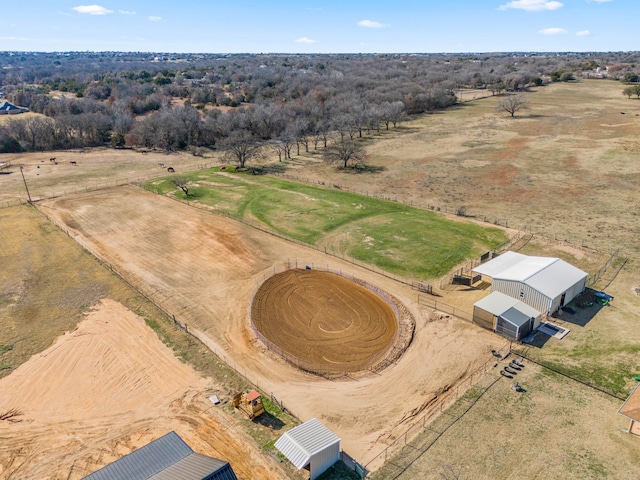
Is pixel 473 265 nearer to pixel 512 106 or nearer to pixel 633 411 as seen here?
pixel 633 411

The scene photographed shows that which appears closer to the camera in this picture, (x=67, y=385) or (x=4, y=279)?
(x=67, y=385)

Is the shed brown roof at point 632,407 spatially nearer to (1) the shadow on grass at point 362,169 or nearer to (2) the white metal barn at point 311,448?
(2) the white metal barn at point 311,448

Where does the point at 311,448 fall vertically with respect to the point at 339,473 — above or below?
above

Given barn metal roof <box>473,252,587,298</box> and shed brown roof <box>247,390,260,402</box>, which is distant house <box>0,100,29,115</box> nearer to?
shed brown roof <box>247,390,260,402</box>

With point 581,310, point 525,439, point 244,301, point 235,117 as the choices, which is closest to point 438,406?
point 525,439

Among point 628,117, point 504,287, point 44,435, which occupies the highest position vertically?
point 628,117

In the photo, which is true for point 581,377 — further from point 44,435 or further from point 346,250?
point 44,435

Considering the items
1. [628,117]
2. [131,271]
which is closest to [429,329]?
[131,271]

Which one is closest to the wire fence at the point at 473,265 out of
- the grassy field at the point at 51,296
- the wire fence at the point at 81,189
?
the grassy field at the point at 51,296
